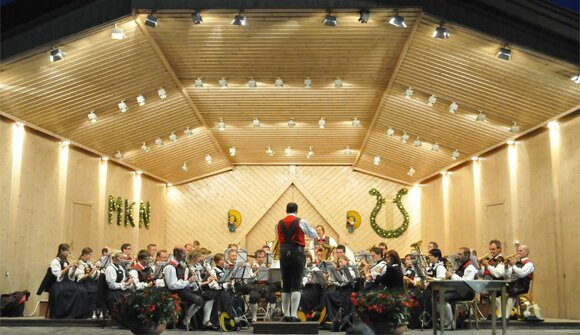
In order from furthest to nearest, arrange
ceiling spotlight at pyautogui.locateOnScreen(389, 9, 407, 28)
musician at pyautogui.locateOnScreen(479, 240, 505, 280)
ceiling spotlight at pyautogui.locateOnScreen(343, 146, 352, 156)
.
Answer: ceiling spotlight at pyautogui.locateOnScreen(343, 146, 352, 156), musician at pyautogui.locateOnScreen(479, 240, 505, 280), ceiling spotlight at pyautogui.locateOnScreen(389, 9, 407, 28)

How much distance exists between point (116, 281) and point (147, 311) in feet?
10.8

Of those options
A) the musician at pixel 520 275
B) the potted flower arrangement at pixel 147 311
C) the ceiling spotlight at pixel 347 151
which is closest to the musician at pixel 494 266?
the musician at pixel 520 275

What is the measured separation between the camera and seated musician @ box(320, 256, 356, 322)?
484 inches

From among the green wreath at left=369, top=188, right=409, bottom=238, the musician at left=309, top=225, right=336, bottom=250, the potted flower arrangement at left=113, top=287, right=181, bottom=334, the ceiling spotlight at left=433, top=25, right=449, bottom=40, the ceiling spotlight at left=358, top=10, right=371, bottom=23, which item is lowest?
the potted flower arrangement at left=113, top=287, right=181, bottom=334

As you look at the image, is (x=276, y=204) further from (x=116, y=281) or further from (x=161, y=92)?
(x=116, y=281)

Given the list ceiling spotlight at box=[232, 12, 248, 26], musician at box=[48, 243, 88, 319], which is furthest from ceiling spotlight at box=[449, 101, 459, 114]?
musician at box=[48, 243, 88, 319]

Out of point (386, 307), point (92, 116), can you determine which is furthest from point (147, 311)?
point (92, 116)

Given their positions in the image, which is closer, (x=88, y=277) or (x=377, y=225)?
(x=88, y=277)

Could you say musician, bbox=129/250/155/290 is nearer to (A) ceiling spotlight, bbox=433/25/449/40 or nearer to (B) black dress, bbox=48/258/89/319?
(B) black dress, bbox=48/258/89/319

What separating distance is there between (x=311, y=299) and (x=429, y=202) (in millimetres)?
12130

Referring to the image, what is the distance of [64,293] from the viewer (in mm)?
13648

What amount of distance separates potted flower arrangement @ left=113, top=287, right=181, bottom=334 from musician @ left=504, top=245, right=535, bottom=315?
6110 mm

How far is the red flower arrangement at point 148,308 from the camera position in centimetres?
958

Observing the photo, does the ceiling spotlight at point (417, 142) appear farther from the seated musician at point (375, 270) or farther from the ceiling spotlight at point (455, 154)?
the seated musician at point (375, 270)
